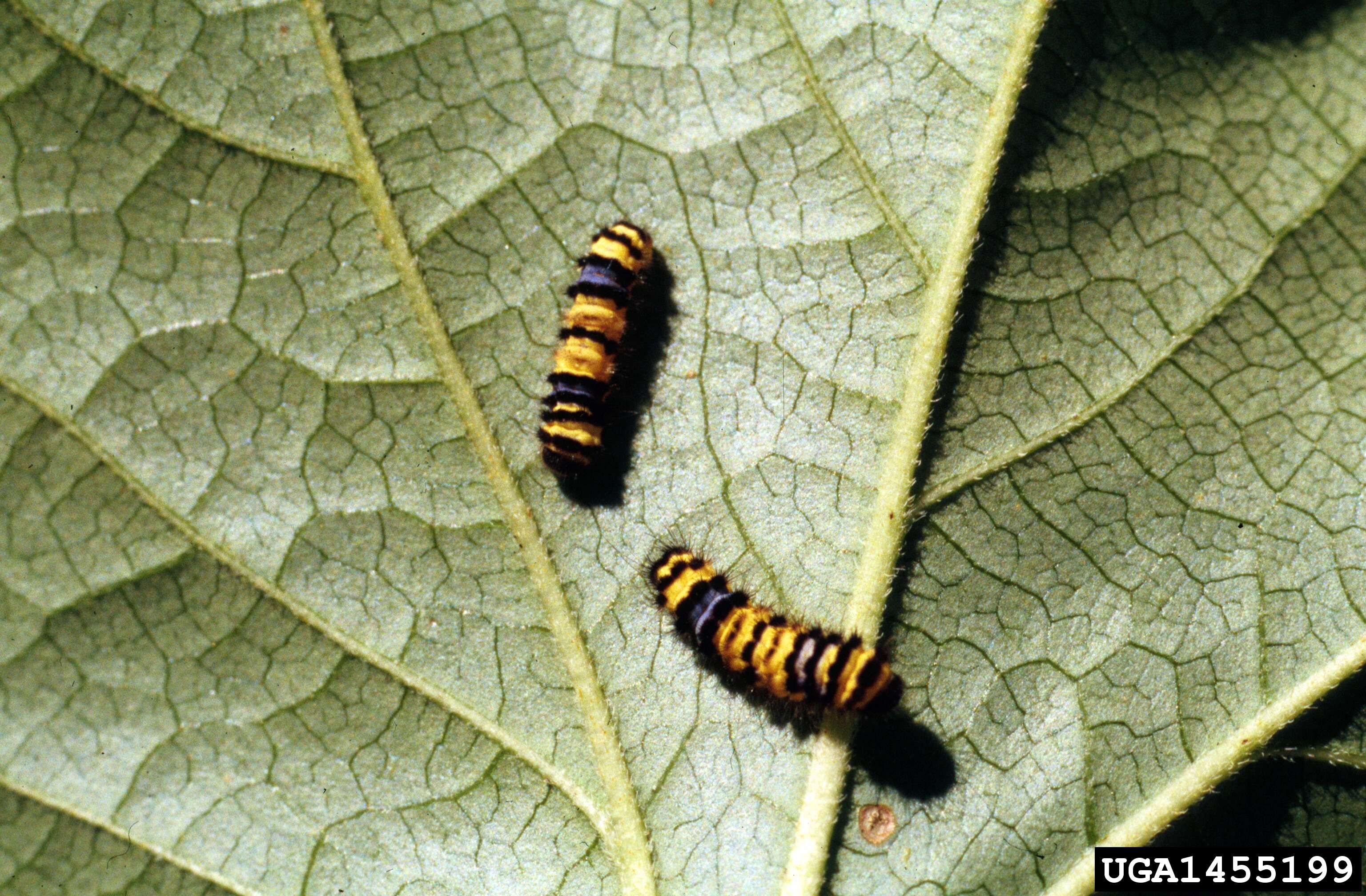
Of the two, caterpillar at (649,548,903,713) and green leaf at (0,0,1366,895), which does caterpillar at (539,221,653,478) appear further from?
caterpillar at (649,548,903,713)

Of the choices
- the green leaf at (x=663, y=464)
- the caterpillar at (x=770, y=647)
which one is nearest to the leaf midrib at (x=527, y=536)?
the green leaf at (x=663, y=464)

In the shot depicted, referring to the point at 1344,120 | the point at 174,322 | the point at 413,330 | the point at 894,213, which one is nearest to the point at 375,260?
the point at 413,330

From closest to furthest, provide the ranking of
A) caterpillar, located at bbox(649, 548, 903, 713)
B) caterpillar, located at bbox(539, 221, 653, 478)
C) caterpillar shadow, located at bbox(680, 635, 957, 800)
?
caterpillar, located at bbox(649, 548, 903, 713) < caterpillar, located at bbox(539, 221, 653, 478) < caterpillar shadow, located at bbox(680, 635, 957, 800)

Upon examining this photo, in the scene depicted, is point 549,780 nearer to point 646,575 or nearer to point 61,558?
point 646,575

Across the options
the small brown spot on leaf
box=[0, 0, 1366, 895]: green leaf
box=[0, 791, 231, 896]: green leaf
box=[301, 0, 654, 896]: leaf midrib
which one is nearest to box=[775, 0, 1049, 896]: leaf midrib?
box=[0, 0, 1366, 895]: green leaf

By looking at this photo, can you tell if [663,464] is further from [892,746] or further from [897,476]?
[892,746]
